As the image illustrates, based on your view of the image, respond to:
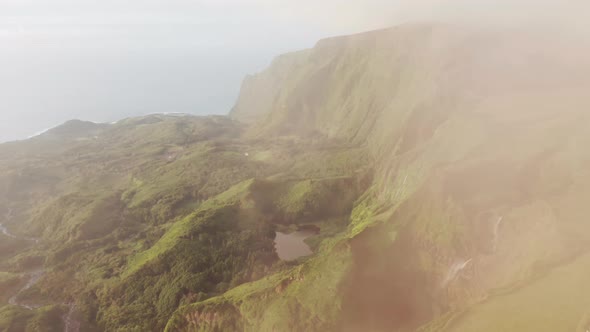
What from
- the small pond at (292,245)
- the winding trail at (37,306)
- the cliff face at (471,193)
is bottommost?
the small pond at (292,245)

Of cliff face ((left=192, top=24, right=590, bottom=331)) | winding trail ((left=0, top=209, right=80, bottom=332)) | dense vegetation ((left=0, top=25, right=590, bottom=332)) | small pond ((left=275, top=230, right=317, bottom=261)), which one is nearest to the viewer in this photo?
cliff face ((left=192, top=24, right=590, bottom=331))

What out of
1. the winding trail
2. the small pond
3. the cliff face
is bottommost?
the small pond

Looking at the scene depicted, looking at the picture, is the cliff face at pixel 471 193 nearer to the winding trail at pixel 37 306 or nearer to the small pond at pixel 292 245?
the small pond at pixel 292 245

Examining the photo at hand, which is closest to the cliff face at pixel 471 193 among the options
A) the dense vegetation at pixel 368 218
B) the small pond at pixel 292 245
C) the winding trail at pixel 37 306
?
the dense vegetation at pixel 368 218

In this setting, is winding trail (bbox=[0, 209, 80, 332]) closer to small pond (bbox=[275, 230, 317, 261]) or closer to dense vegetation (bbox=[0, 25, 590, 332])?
dense vegetation (bbox=[0, 25, 590, 332])

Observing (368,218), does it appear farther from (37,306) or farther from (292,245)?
(37,306)

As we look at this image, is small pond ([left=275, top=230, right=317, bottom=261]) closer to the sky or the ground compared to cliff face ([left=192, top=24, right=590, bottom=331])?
closer to the ground

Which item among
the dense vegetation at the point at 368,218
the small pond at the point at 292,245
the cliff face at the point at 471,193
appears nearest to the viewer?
the cliff face at the point at 471,193

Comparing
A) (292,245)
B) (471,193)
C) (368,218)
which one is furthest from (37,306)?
(471,193)

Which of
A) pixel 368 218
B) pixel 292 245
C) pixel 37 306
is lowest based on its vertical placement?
pixel 292 245

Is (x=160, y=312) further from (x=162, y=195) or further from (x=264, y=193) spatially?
(x=162, y=195)

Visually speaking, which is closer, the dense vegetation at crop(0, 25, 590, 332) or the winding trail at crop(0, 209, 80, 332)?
the dense vegetation at crop(0, 25, 590, 332)

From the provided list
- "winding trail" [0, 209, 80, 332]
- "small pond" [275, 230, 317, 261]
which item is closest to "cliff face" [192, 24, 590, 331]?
"small pond" [275, 230, 317, 261]
